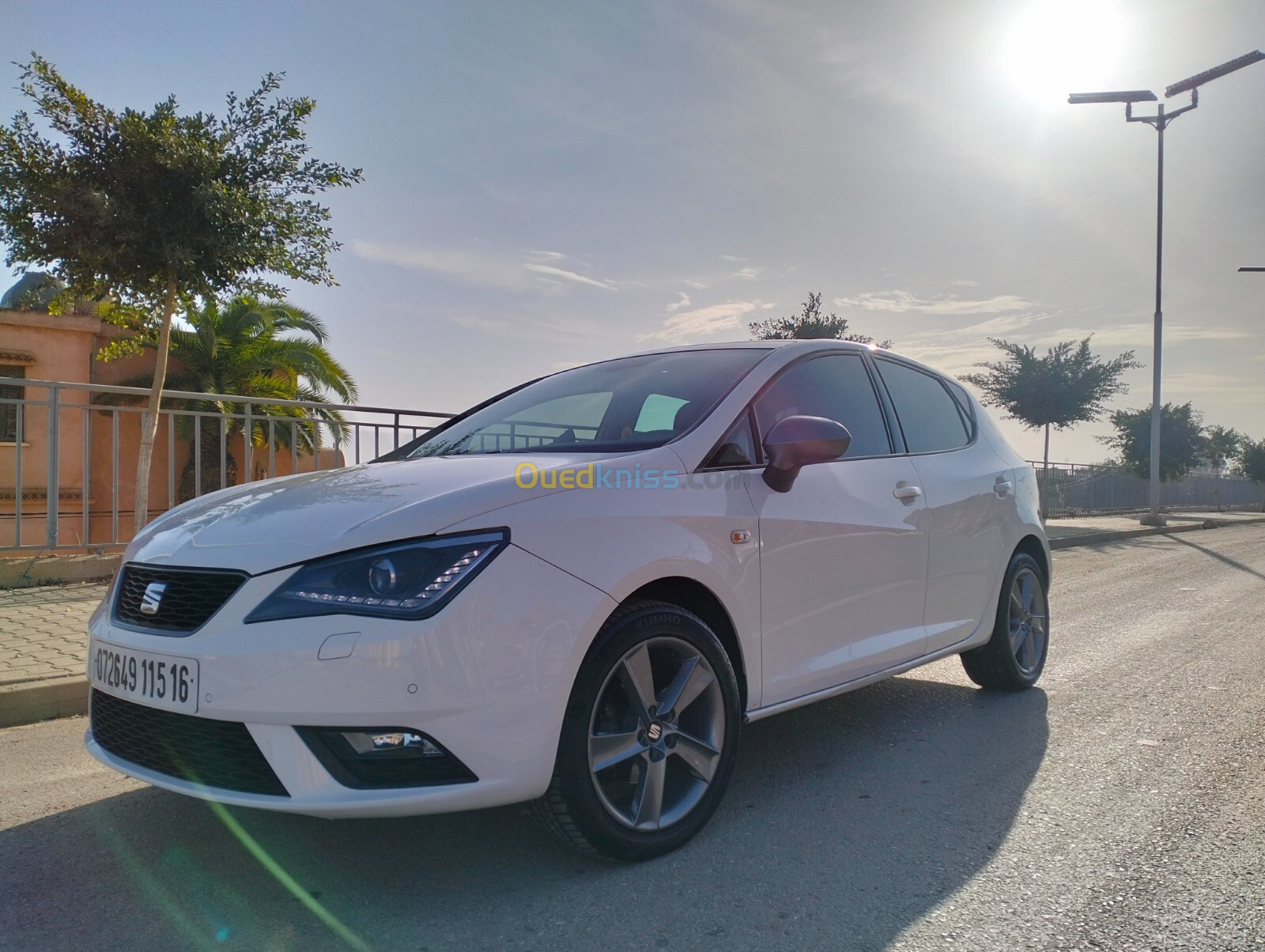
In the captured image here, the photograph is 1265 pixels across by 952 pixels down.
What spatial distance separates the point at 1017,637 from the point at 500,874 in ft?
10.6

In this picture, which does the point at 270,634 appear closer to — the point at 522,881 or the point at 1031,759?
the point at 522,881

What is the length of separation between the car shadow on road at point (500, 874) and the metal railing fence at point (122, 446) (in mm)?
3359

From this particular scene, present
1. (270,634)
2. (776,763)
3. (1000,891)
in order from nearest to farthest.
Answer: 1. (270,634)
2. (1000,891)
3. (776,763)

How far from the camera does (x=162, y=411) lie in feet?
25.0

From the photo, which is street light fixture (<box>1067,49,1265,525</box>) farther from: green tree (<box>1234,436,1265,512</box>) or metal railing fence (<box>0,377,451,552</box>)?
→ green tree (<box>1234,436,1265,512</box>)

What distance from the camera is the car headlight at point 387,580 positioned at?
227cm

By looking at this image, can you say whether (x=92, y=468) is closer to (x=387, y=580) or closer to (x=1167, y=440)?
(x=387, y=580)

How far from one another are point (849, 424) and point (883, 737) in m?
1.37

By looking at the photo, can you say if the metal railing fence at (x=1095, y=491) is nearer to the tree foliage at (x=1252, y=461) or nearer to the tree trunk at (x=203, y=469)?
the tree trunk at (x=203, y=469)

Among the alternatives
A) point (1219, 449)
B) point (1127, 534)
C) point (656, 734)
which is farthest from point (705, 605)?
point (1219, 449)

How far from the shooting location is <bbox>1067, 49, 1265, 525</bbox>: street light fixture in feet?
61.8

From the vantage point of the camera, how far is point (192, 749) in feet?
7.82

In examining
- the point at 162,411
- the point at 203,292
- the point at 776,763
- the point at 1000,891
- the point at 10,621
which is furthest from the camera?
the point at 203,292

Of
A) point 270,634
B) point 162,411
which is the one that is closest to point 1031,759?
point 270,634
